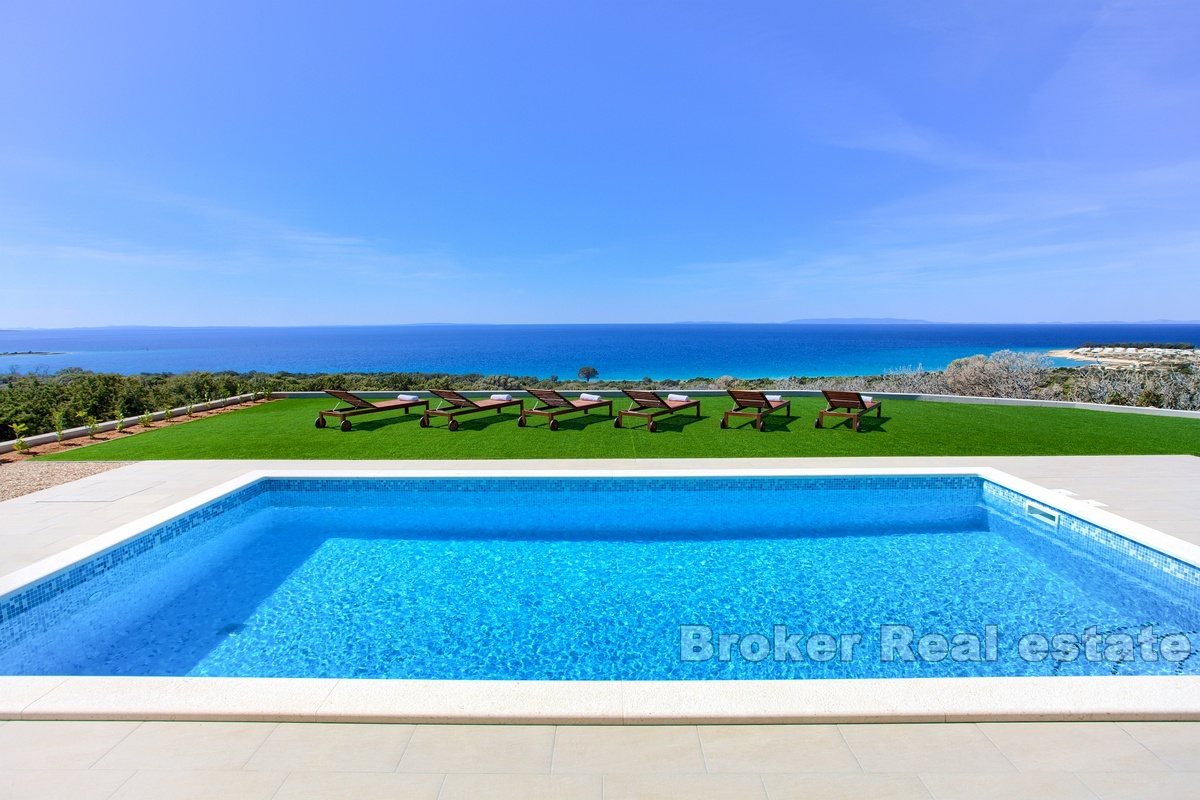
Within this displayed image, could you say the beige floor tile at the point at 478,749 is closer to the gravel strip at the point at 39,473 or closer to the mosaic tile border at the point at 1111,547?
the mosaic tile border at the point at 1111,547

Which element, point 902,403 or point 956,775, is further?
point 902,403

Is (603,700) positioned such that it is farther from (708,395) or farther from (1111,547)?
(708,395)

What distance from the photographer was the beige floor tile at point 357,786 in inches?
77.4

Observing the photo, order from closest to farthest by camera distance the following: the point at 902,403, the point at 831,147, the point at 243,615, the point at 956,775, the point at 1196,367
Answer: the point at 956,775 → the point at 243,615 → the point at 902,403 → the point at 1196,367 → the point at 831,147

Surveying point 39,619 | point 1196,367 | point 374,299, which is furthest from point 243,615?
point 374,299

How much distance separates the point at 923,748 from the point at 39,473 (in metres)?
10.0

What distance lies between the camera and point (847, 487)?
21.9 feet

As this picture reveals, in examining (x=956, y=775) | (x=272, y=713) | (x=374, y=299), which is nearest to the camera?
(x=956, y=775)

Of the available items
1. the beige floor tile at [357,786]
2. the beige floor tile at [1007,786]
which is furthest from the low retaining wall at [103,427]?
the beige floor tile at [1007,786]

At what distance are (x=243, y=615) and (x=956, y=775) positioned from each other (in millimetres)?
4587

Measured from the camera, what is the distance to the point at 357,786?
6.61ft

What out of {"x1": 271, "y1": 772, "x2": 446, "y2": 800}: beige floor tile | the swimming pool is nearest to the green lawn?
the swimming pool

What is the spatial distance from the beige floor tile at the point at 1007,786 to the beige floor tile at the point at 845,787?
68mm

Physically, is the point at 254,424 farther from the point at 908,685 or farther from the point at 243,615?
the point at 908,685
